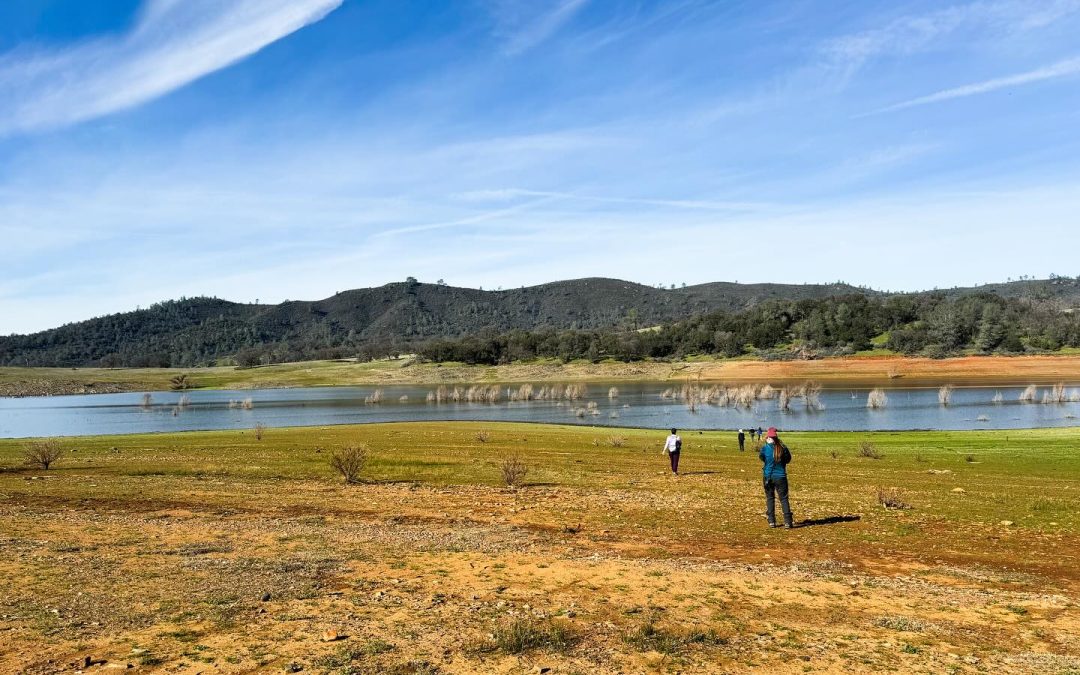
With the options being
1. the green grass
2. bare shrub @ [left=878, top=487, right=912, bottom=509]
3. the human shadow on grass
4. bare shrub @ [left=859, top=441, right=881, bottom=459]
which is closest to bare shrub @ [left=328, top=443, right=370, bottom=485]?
the green grass

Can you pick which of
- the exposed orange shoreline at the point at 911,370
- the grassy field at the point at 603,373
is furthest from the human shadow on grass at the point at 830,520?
the grassy field at the point at 603,373

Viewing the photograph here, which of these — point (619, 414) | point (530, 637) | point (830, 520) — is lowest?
point (619, 414)

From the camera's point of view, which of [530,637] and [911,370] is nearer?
[530,637]

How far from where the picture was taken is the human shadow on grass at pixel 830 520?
15297 millimetres

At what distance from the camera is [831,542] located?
13625mm

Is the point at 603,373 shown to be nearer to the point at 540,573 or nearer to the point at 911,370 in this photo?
the point at 911,370

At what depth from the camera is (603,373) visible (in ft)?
443

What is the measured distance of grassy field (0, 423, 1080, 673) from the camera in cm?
783

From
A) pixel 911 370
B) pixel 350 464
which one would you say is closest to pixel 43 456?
pixel 350 464

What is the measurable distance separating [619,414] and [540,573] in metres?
53.2

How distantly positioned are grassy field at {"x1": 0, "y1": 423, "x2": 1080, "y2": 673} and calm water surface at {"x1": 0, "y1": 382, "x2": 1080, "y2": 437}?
100ft

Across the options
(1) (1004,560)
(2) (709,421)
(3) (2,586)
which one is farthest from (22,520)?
(2) (709,421)

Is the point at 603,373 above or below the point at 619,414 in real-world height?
above

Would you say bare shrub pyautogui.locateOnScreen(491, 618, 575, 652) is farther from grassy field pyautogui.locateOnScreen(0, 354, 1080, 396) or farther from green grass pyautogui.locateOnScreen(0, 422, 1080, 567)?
grassy field pyautogui.locateOnScreen(0, 354, 1080, 396)
